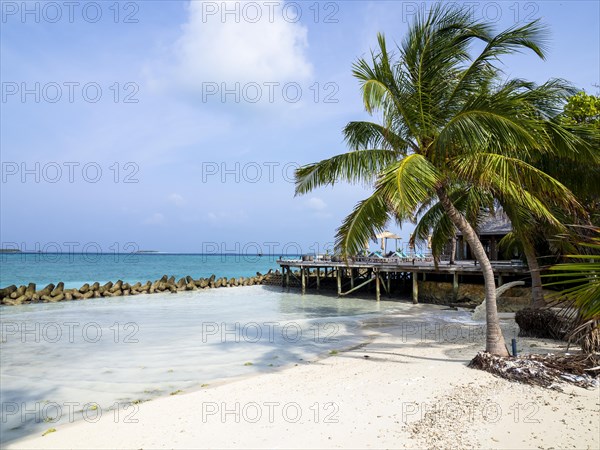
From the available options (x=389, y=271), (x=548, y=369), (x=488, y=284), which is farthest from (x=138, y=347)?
(x=389, y=271)

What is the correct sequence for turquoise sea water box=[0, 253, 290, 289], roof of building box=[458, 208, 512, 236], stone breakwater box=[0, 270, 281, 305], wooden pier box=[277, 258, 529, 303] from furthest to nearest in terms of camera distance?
turquoise sea water box=[0, 253, 290, 289] → stone breakwater box=[0, 270, 281, 305] → roof of building box=[458, 208, 512, 236] → wooden pier box=[277, 258, 529, 303]

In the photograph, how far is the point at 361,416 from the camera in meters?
6.68

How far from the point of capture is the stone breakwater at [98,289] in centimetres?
2836

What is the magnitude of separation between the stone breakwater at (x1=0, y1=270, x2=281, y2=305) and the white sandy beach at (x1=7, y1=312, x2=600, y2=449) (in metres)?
25.1

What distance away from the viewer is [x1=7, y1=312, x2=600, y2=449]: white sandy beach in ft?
18.9

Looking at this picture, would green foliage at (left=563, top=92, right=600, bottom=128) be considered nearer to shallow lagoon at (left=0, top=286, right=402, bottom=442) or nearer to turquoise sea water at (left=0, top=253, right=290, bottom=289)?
shallow lagoon at (left=0, top=286, right=402, bottom=442)

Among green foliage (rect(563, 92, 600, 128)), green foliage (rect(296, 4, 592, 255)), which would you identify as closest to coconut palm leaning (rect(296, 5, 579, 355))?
green foliage (rect(296, 4, 592, 255))

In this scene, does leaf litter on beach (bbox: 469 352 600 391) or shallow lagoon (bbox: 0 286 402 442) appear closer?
leaf litter on beach (bbox: 469 352 600 391)

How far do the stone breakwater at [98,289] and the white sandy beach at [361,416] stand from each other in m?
25.1

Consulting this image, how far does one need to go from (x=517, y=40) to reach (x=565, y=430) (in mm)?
6798

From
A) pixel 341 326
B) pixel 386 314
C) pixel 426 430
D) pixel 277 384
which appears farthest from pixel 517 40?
pixel 386 314

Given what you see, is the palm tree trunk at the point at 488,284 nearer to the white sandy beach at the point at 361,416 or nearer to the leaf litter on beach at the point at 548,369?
the leaf litter on beach at the point at 548,369

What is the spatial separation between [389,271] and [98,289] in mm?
21607

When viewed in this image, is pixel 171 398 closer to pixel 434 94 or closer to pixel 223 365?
pixel 223 365
